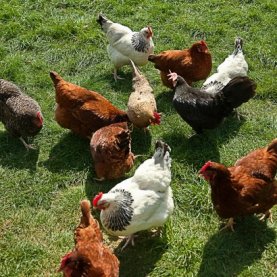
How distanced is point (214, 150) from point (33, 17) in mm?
4346

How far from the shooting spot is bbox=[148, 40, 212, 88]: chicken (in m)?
6.67

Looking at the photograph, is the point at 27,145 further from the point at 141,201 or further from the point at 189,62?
the point at 189,62

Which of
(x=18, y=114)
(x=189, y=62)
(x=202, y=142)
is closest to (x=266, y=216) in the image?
(x=202, y=142)

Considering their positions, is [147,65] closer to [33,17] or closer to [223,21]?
[223,21]

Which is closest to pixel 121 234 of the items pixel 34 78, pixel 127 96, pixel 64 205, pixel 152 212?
pixel 152 212

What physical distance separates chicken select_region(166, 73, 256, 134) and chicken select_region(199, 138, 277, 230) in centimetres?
107

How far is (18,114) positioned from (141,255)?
244 centimetres

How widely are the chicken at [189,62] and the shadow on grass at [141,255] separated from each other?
2627 millimetres

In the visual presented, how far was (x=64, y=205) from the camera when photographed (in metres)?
5.43

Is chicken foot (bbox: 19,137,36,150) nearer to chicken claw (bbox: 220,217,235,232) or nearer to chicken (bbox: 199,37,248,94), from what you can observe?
chicken (bbox: 199,37,248,94)

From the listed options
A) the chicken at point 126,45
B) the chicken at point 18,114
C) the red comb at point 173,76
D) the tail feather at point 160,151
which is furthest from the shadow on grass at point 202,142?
the chicken at point 18,114

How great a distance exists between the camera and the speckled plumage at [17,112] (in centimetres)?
591

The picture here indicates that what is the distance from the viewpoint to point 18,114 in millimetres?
5910

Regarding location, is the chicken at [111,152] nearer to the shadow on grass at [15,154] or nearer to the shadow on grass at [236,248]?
the shadow on grass at [15,154]
